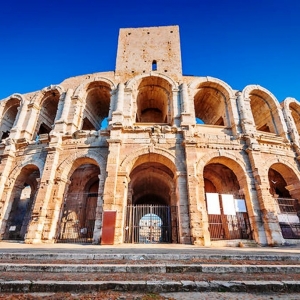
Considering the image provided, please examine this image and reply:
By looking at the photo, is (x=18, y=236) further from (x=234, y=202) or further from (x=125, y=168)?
(x=234, y=202)

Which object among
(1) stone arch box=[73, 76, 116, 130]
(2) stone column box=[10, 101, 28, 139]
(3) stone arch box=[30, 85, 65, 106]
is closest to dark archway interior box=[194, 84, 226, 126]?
(1) stone arch box=[73, 76, 116, 130]

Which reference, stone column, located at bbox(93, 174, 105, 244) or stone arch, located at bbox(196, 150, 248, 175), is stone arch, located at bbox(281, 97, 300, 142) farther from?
stone column, located at bbox(93, 174, 105, 244)

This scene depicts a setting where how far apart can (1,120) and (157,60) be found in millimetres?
12778

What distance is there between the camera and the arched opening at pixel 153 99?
13.2 m

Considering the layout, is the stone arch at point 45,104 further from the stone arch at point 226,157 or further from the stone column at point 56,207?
the stone arch at point 226,157

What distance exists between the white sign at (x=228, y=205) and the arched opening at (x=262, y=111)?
621 cm

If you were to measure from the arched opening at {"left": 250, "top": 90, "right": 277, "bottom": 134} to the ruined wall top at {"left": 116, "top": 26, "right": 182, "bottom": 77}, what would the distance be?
5817mm

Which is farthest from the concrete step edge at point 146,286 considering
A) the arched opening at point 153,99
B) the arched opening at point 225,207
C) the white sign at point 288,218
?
the arched opening at point 153,99

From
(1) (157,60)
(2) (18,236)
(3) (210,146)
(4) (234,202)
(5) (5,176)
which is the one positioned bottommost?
(2) (18,236)

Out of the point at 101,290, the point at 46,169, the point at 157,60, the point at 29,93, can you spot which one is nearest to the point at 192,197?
the point at 101,290

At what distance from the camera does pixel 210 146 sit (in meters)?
10.6

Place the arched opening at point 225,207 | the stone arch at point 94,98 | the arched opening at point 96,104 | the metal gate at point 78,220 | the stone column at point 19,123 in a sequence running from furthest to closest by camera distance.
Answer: the arched opening at point 96,104, the stone arch at point 94,98, the stone column at point 19,123, the metal gate at point 78,220, the arched opening at point 225,207

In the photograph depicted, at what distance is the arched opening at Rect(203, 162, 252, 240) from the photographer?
32.0ft

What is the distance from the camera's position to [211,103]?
47.3 ft
